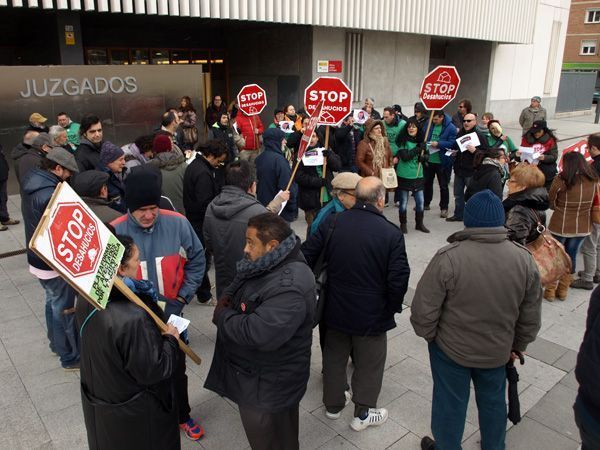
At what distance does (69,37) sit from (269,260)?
10.8m

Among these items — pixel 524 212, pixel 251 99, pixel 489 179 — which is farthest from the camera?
pixel 251 99

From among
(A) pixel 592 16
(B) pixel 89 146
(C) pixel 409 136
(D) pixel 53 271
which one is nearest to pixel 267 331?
(D) pixel 53 271

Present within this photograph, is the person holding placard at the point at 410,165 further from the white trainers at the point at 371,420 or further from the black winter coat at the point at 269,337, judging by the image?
the black winter coat at the point at 269,337

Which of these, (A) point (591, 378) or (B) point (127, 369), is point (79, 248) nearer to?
(B) point (127, 369)

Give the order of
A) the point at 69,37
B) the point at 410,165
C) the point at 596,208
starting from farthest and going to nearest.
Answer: the point at 69,37, the point at 410,165, the point at 596,208

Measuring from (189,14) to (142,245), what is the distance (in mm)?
9075

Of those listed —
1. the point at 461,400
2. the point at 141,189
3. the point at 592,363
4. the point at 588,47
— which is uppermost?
the point at 588,47

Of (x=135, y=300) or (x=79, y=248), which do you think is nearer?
(x=79, y=248)

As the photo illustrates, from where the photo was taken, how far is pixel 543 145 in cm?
743

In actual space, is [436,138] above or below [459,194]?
above

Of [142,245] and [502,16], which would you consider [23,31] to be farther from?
[502,16]

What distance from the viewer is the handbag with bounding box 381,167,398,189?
736 cm

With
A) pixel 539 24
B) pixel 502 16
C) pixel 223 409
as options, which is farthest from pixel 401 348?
pixel 539 24

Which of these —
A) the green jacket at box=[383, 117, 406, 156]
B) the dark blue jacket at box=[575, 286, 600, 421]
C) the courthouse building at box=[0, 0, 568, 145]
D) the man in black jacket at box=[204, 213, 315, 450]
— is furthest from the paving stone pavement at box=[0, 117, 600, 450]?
the courthouse building at box=[0, 0, 568, 145]
